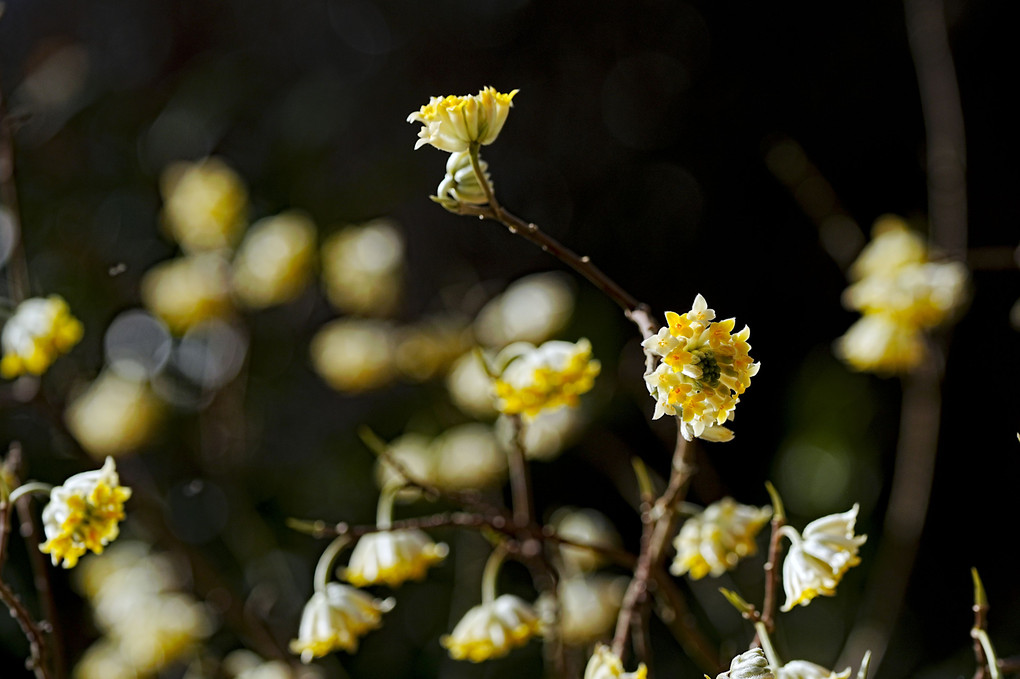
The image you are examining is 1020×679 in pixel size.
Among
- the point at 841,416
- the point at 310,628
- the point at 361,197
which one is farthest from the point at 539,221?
the point at 310,628

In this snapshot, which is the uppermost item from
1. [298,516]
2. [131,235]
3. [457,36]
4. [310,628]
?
[457,36]

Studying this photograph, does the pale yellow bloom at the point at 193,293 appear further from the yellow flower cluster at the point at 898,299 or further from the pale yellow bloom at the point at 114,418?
the yellow flower cluster at the point at 898,299

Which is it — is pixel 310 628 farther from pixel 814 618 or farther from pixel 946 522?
pixel 946 522

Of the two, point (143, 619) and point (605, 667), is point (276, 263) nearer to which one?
point (143, 619)

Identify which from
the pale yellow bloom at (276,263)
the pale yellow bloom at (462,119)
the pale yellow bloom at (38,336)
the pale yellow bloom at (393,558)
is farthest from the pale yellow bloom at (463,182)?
the pale yellow bloom at (276,263)

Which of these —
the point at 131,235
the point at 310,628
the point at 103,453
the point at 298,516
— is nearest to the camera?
the point at 310,628

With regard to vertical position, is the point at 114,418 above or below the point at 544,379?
below

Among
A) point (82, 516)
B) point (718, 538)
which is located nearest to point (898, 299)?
point (718, 538)
